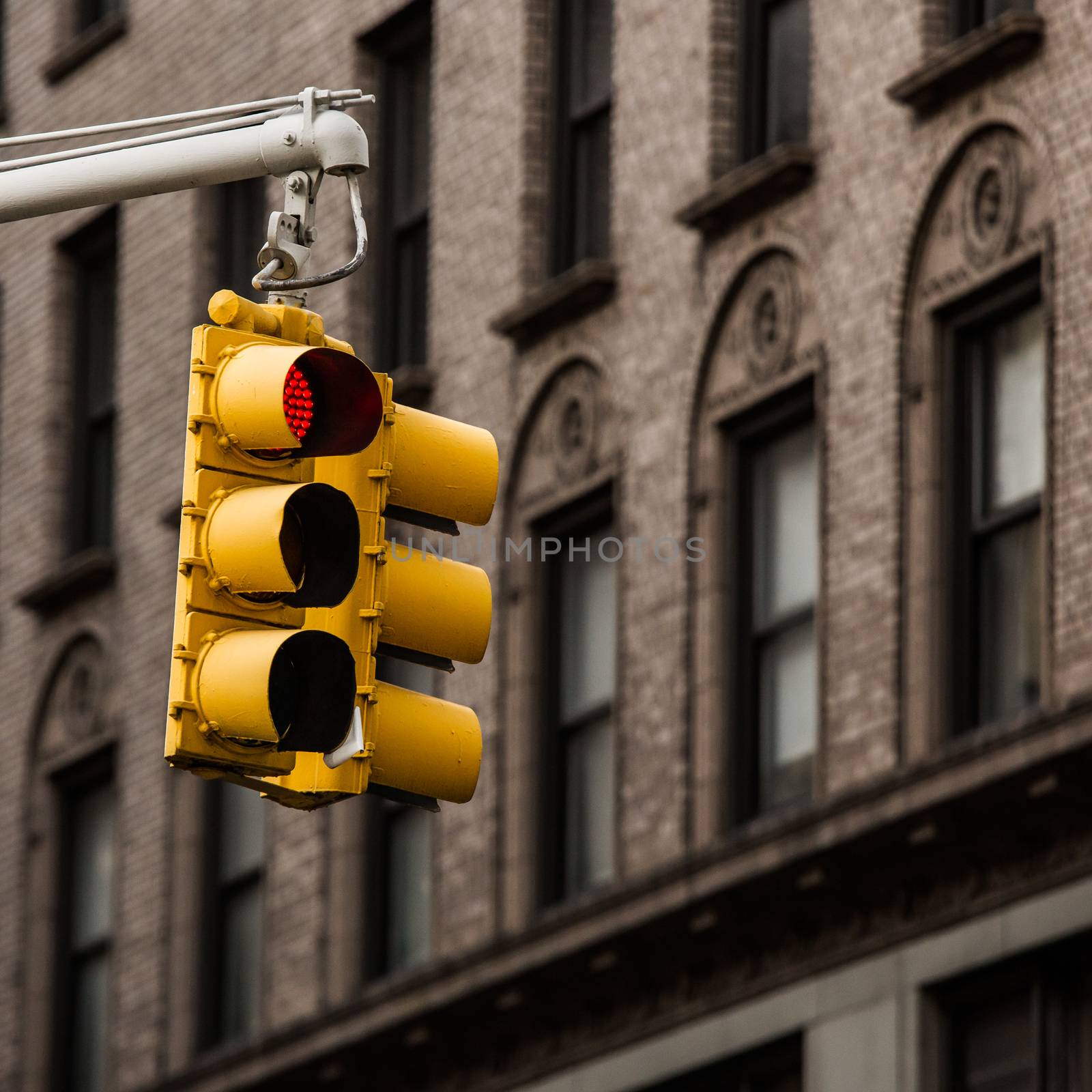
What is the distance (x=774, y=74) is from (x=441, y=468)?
569 inches

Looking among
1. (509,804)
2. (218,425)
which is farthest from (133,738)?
(218,425)

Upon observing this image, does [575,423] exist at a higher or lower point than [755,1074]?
higher

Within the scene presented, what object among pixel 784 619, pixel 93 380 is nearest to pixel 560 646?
pixel 784 619

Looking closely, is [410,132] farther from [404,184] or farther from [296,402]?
[296,402]

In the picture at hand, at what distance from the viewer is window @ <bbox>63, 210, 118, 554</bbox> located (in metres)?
30.7

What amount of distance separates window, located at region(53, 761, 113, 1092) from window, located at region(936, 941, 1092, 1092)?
1131 cm

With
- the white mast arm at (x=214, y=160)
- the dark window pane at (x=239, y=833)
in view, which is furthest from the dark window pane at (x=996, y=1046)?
the white mast arm at (x=214, y=160)

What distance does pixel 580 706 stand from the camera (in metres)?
23.9

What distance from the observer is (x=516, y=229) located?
24.8 m

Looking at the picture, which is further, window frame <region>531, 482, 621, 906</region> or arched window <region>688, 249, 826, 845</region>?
window frame <region>531, 482, 621, 906</region>

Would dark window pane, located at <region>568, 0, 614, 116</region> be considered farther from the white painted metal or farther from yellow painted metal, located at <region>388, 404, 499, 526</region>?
yellow painted metal, located at <region>388, 404, 499, 526</region>

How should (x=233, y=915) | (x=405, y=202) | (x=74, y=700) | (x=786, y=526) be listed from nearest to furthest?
(x=786, y=526), (x=405, y=202), (x=233, y=915), (x=74, y=700)

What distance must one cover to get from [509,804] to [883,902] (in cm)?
444

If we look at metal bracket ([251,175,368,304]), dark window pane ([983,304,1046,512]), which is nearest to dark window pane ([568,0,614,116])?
dark window pane ([983,304,1046,512])
